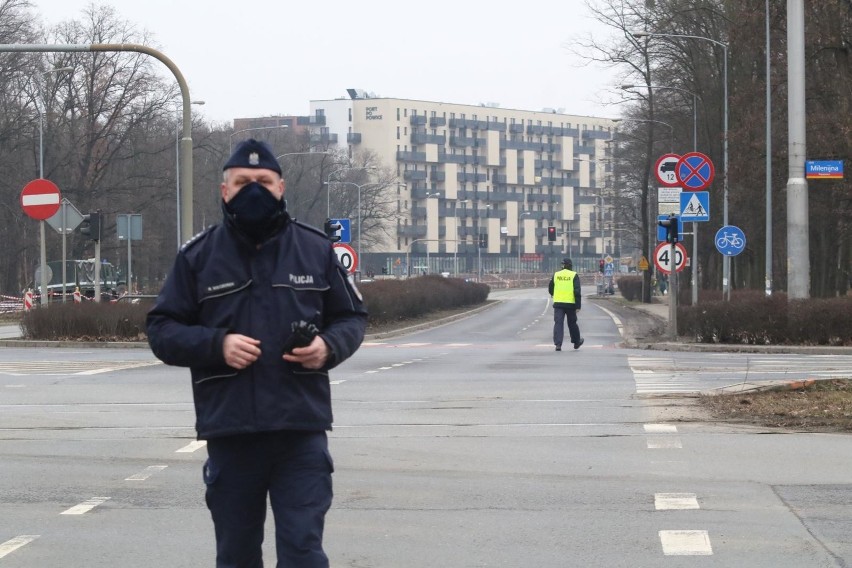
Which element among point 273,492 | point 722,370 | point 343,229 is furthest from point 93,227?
point 273,492

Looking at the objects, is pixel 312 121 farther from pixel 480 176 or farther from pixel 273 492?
pixel 273 492

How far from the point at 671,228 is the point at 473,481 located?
21553mm

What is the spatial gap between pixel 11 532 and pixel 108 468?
260 cm

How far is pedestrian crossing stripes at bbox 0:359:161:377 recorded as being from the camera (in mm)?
21906

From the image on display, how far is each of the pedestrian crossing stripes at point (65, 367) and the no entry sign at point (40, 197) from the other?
7694 mm

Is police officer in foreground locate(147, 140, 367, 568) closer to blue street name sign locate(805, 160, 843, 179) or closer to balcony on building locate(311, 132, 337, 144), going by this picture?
blue street name sign locate(805, 160, 843, 179)

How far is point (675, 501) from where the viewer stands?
358 inches

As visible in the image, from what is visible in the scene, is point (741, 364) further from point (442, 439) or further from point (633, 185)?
point (633, 185)

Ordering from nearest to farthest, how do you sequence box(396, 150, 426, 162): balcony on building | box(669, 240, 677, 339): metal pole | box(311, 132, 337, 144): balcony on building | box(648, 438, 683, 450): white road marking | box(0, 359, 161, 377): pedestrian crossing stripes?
box(648, 438, 683, 450): white road marking, box(0, 359, 161, 377): pedestrian crossing stripes, box(669, 240, 677, 339): metal pole, box(311, 132, 337, 144): balcony on building, box(396, 150, 426, 162): balcony on building

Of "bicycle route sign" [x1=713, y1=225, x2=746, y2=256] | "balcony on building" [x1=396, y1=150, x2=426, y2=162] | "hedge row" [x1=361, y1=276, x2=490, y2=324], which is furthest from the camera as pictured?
"balcony on building" [x1=396, y1=150, x2=426, y2=162]

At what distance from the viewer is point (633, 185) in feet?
266

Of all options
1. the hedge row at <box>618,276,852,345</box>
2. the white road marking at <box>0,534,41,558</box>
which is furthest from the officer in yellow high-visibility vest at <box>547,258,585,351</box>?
the white road marking at <box>0,534,41,558</box>

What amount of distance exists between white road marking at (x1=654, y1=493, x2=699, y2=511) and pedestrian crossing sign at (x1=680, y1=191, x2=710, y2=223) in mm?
22812

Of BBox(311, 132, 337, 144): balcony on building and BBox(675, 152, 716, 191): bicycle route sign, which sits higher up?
BBox(311, 132, 337, 144): balcony on building
